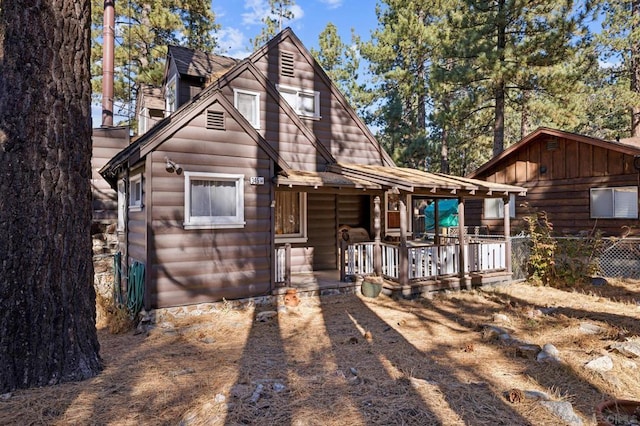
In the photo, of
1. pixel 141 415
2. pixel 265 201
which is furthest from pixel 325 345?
pixel 265 201

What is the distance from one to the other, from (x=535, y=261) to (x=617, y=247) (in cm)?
306

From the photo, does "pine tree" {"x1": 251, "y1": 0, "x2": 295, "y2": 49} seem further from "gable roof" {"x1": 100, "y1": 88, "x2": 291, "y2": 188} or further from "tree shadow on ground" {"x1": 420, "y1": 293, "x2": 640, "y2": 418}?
"tree shadow on ground" {"x1": 420, "y1": 293, "x2": 640, "y2": 418}

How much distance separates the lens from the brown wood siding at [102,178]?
10.7 meters

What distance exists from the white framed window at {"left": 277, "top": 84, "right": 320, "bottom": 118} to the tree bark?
7422mm

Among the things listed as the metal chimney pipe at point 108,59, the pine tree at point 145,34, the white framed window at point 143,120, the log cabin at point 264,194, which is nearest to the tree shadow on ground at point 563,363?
the log cabin at point 264,194

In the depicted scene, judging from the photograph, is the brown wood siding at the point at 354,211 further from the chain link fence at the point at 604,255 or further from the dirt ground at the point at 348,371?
the chain link fence at the point at 604,255

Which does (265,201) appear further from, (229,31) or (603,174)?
(229,31)

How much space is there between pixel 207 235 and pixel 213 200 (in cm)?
68

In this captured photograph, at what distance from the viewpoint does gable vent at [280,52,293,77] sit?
1141cm

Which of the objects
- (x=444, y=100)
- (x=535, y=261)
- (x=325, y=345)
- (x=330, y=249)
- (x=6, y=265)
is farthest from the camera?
(x=444, y=100)

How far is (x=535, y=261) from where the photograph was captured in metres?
10.3

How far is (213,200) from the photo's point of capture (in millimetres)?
7328

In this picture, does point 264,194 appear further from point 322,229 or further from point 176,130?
point 322,229

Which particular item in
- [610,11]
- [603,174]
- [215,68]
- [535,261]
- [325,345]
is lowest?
[325,345]
